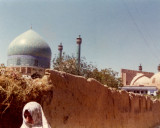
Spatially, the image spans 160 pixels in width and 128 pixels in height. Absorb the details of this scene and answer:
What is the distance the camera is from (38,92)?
13.3 feet

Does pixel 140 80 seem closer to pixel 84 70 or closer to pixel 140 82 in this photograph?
pixel 140 82

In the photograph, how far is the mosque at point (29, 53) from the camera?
34781 millimetres

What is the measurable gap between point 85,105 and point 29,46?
98.2 ft

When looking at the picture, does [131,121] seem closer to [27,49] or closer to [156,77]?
[27,49]

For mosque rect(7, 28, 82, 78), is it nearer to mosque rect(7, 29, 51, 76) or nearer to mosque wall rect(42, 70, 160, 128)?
mosque rect(7, 29, 51, 76)

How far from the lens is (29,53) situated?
1375 inches

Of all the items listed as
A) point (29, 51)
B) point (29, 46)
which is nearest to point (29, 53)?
point (29, 51)

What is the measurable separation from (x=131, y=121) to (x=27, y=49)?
2696 cm

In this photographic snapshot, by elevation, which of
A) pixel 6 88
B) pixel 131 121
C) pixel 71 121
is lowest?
pixel 131 121

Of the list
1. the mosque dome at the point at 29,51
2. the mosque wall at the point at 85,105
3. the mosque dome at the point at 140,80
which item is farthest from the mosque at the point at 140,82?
the mosque wall at the point at 85,105

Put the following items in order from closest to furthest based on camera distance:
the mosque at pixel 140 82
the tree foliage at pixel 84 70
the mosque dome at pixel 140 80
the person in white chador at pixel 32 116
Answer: the person in white chador at pixel 32 116, the tree foliage at pixel 84 70, the mosque at pixel 140 82, the mosque dome at pixel 140 80

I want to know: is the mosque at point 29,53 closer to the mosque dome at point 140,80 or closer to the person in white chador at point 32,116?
the mosque dome at point 140,80

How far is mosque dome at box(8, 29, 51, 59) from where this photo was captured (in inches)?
1368

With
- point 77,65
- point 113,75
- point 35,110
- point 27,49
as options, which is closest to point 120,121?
point 35,110
